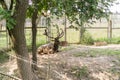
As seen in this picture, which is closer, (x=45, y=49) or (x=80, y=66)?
(x=80, y=66)

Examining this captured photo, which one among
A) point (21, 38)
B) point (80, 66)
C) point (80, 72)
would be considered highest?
point (21, 38)

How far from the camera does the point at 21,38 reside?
6531mm

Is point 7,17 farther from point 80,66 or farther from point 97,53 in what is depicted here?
point 97,53

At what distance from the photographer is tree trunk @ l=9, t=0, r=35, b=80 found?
20.2 ft

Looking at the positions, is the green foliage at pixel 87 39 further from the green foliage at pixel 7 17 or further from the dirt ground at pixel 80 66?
the green foliage at pixel 7 17

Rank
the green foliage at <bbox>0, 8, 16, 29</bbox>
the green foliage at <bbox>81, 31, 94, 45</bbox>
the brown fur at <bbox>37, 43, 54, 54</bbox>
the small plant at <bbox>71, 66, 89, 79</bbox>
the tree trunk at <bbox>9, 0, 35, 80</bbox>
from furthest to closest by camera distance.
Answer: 1. the green foliage at <bbox>81, 31, 94, 45</bbox>
2. the brown fur at <bbox>37, 43, 54, 54</bbox>
3. the small plant at <bbox>71, 66, 89, 79</bbox>
4. the tree trunk at <bbox>9, 0, 35, 80</bbox>
5. the green foliage at <bbox>0, 8, 16, 29</bbox>

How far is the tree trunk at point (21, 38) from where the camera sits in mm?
6172

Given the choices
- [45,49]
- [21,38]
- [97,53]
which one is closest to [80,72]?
[45,49]

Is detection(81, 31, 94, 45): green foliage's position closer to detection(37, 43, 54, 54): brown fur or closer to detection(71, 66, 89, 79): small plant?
detection(37, 43, 54, 54): brown fur

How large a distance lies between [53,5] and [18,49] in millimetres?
1950

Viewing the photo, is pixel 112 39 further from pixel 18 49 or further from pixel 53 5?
pixel 18 49

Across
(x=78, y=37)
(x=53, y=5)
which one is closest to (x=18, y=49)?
(x=53, y=5)

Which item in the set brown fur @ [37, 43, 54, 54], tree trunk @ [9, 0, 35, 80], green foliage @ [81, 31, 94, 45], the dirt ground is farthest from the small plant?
green foliage @ [81, 31, 94, 45]

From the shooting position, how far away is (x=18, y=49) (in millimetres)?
6629
